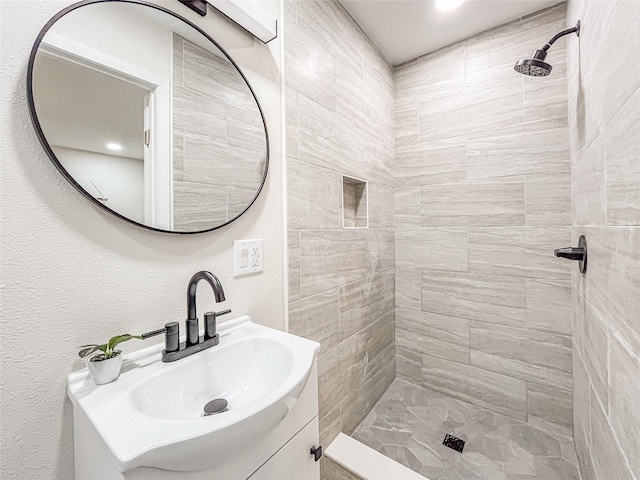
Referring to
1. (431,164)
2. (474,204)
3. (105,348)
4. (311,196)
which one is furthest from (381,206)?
(105,348)

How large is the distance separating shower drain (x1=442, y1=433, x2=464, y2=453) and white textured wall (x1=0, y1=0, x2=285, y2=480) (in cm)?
159

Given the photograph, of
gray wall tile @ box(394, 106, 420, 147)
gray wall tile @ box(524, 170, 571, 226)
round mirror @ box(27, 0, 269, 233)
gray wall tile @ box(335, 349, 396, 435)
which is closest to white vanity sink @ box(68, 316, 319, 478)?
round mirror @ box(27, 0, 269, 233)

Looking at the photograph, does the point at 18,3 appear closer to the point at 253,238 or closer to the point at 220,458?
the point at 253,238

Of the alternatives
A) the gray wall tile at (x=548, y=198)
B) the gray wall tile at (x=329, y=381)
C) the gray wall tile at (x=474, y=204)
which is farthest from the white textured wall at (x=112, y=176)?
the gray wall tile at (x=548, y=198)

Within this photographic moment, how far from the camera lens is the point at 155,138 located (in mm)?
792

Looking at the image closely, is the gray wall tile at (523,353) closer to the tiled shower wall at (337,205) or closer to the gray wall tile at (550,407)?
the gray wall tile at (550,407)

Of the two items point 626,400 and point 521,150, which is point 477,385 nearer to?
point 626,400

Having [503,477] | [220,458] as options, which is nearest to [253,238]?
[220,458]

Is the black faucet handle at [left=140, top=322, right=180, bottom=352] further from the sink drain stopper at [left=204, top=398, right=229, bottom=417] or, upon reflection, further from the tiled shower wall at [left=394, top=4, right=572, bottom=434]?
the tiled shower wall at [left=394, top=4, right=572, bottom=434]

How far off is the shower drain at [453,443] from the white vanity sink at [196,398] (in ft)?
4.15

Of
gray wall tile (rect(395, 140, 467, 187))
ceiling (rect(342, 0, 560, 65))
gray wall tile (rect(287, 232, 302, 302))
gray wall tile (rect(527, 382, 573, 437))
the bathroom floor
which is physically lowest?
the bathroom floor

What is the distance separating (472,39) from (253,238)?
6.54 ft

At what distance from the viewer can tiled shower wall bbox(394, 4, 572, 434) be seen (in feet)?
5.13

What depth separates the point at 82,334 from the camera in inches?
25.9
